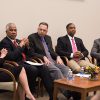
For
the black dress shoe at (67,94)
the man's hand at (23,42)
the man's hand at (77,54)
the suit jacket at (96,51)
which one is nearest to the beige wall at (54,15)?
the man's hand at (23,42)

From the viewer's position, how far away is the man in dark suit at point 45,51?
5.44 metres

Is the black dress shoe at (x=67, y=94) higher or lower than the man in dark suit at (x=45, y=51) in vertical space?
lower

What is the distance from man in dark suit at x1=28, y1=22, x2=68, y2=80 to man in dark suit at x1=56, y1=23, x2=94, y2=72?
310 mm

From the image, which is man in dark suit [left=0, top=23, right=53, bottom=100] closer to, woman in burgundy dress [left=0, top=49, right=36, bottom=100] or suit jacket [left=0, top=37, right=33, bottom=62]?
suit jacket [left=0, top=37, right=33, bottom=62]

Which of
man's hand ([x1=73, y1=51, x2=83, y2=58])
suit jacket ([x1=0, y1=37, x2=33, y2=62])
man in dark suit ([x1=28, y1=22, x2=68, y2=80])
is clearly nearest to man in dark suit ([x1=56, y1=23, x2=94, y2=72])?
man's hand ([x1=73, y1=51, x2=83, y2=58])

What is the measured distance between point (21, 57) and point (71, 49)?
1416mm

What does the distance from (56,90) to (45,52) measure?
4.74 feet

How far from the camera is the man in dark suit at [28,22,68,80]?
5.44 m

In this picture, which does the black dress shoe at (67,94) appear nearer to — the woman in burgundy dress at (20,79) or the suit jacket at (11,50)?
the woman in burgundy dress at (20,79)

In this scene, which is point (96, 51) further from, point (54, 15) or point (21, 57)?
point (21, 57)

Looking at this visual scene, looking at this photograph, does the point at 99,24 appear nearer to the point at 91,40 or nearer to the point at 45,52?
the point at 91,40

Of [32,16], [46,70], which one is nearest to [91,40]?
[32,16]

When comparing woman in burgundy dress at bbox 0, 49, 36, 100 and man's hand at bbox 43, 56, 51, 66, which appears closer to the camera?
woman in burgundy dress at bbox 0, 49, 36, 100

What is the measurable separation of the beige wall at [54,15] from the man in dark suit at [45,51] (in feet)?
1.29
